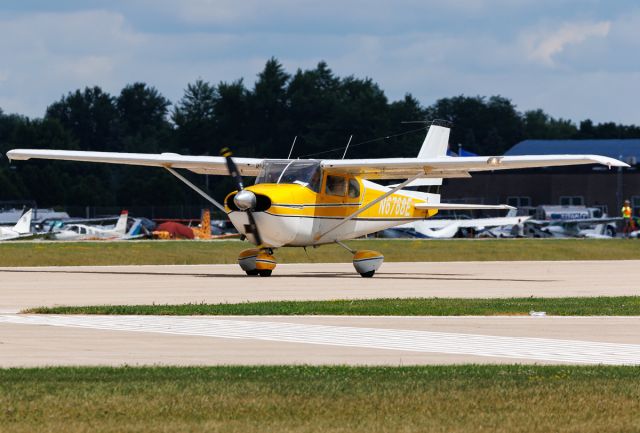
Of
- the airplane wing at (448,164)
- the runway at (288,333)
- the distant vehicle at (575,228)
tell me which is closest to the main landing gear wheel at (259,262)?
the airplane wing at (448,164)

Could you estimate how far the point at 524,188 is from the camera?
335 feet

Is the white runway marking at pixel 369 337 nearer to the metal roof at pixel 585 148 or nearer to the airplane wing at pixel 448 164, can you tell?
the airplane wing at pixel 448 164

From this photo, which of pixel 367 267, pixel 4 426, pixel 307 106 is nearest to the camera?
pixel 4 426

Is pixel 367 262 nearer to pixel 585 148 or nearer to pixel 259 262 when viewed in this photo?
pixel 259 262

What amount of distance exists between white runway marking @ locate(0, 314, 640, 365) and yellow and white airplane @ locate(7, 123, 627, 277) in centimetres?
1125

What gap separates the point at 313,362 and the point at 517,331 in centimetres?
432

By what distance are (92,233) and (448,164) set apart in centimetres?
3786

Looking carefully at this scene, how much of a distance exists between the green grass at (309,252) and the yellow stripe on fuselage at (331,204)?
6.81m

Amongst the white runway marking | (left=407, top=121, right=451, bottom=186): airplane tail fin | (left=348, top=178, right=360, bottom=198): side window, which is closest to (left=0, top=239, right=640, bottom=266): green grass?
(left=407, top=121, right=451, bottom=186): airplane tail fin

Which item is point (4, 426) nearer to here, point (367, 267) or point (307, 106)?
point (367, 267)

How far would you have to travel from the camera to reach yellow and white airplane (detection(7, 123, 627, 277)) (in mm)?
29875

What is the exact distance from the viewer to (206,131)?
4614 inches

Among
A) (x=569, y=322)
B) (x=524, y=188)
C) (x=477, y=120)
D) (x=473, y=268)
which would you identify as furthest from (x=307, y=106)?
(x=569, y=322)

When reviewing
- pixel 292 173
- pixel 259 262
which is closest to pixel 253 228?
pixel 259 262
